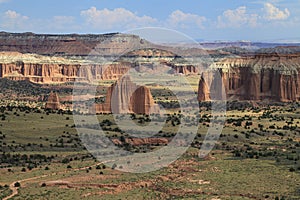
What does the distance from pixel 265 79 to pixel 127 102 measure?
4158 centimetres

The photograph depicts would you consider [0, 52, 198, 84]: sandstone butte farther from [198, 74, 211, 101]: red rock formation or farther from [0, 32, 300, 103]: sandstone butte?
[198, 74, 211, 101]: red rock formation

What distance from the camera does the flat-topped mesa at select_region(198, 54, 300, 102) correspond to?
3797 inches

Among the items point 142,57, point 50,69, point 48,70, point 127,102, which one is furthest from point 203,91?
point 142,57

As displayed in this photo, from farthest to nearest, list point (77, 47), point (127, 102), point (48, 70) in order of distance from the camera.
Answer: point (77, 47)
point (48, 70)
point (127, 102)

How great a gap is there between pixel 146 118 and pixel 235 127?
11087mm

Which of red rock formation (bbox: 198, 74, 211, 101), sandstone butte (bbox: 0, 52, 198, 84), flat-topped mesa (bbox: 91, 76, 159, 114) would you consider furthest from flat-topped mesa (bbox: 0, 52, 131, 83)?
flat-topped mesa (bbox: 91, 76, 159, 114)

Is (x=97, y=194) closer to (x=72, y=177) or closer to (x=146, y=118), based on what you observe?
(x=72, y=177)

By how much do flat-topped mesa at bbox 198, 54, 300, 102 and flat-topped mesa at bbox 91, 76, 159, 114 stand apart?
32.5 m

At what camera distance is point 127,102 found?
67188 millimetres

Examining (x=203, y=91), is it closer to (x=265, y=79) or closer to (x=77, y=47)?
(x=265, y=79)

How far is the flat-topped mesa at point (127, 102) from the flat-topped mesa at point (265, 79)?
32543mm

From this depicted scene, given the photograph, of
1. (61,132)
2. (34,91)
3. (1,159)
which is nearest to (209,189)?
(1,159)

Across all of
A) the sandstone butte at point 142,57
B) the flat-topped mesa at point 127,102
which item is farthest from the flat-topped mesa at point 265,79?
the flat-topped mesa at point 127,102

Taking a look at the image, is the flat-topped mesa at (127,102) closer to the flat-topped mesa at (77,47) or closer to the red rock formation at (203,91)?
the red rock formation at (203,91)
